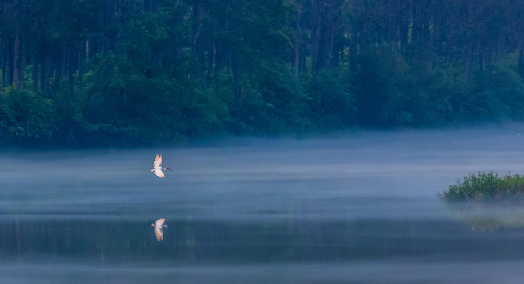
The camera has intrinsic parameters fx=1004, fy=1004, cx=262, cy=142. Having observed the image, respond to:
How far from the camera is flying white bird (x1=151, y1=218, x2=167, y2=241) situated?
18.5m

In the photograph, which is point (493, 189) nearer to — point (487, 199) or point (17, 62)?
point (487, 199)

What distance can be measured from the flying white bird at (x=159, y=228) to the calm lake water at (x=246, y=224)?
0.19 m

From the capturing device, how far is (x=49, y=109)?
4400 cm

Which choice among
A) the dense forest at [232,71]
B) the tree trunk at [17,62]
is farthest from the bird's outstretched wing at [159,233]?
the tree trunk at [17,62]

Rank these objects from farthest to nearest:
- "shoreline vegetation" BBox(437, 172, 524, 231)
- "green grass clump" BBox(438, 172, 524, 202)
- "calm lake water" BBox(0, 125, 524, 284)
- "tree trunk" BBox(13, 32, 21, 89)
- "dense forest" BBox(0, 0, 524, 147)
A: 1. "dense forest" BBox(0, 0, 524, 147)
2. "tree trunk" BBox(13, 32, 21, 89)
3. "green grass clump" BBox(438, 172, 524, 202)
4. "shoreline vegetation" BBox(437, 172, 524, 231)
5. "calm lake water" BBox(0, 125, 524, 284)

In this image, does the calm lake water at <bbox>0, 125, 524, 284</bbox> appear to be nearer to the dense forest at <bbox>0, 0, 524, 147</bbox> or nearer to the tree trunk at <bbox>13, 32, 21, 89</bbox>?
the dense forest at <bbox>0, 0, 524, 147</bbox>

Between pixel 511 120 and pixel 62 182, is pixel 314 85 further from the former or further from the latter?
pixel 62 182

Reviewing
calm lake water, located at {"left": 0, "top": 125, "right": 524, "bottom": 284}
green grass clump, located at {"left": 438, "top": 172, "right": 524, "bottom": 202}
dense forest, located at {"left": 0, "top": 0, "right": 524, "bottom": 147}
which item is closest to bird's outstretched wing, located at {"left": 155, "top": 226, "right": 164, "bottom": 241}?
calm lake water, located at {"left": 0, "top": 125, "right": 524, "bottom": 284}

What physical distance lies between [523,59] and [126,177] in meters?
65.5

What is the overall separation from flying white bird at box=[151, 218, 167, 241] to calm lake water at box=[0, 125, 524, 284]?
0.61 ft

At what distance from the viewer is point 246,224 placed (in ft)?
66.4

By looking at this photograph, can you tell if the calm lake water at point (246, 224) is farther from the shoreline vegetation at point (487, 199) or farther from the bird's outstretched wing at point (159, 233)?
the shoreline vegetation at point (487, 199)

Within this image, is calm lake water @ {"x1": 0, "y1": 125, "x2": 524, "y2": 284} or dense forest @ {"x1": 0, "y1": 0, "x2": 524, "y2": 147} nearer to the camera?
calm lake water @ {"x1": 0, "y1": 125, "x2": 524, "y2": 284}

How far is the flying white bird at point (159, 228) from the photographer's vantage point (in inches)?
727
